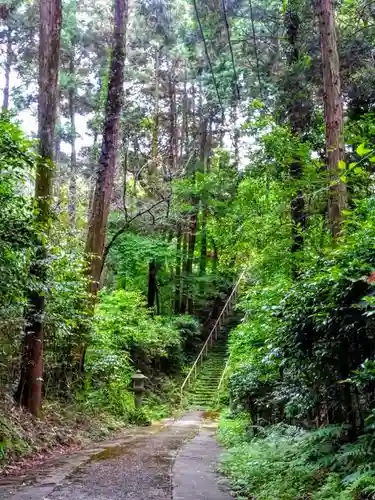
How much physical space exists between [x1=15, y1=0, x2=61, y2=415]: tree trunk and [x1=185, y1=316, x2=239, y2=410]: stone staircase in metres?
11.1

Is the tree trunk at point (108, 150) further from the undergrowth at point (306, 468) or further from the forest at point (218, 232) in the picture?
the undergrowth at point (306, 468)

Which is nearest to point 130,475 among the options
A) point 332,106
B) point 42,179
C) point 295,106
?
point 42,179

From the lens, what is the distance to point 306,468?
4.85 metres

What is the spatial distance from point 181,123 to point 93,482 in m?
22.1

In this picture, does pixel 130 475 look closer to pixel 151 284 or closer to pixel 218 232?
pixel 218 232

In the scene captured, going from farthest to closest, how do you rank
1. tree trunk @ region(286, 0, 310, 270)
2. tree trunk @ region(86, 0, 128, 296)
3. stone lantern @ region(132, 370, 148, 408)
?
stone lantern @ region(132, 370, 148, 408) → tree trunk @ region(286, 0, 310, 270) → tree trunk @ region(86, 0, 128, 296)

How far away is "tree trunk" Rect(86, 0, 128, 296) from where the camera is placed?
11.0 m

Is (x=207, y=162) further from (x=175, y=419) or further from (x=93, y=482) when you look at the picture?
(x=93, y=482)

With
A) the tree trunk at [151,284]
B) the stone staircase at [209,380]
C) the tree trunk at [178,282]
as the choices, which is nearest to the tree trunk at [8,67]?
the tree trunk at [151,284]

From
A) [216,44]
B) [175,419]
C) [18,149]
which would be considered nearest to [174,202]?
[216,44]

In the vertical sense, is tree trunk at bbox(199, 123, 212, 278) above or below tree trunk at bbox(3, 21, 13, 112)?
below

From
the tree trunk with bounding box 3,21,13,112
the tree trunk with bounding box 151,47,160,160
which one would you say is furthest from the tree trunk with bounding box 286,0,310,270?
the tree trunk with bounding box 3,21,13,112

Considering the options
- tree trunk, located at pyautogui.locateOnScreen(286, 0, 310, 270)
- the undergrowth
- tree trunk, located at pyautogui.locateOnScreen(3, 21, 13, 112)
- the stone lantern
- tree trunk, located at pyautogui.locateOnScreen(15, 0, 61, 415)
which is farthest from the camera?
tree trunk, located at pyautogui.locateOnScreen(3, 21, 13, 112)

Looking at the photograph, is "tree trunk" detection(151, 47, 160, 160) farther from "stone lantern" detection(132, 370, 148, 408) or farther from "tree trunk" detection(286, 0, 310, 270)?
"stone lantern" detection(132, 370, 148, 408)
